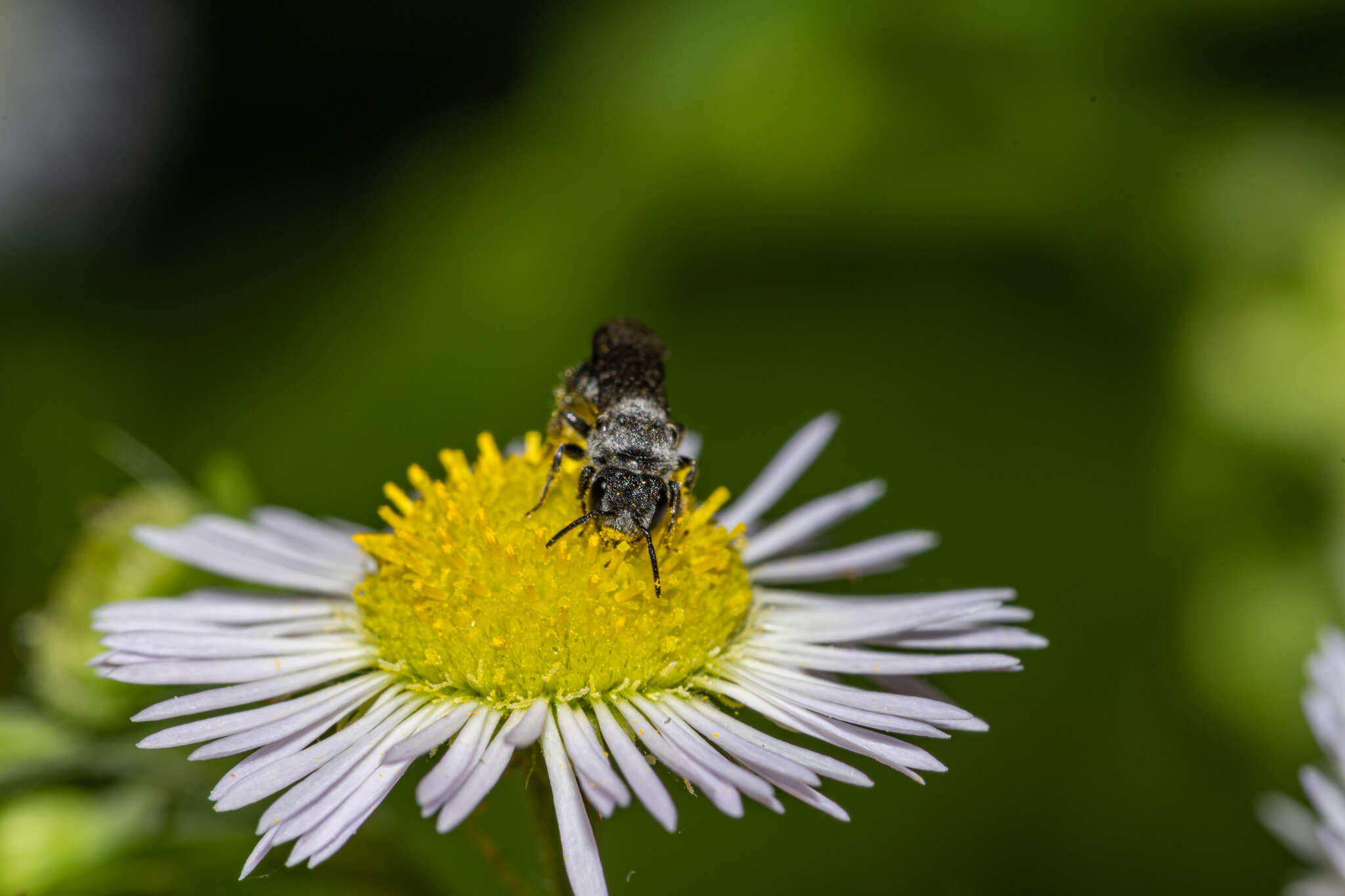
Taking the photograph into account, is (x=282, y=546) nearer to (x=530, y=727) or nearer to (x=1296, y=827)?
(x=530, y=727)

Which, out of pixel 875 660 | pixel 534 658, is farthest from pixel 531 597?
pixel 875 660

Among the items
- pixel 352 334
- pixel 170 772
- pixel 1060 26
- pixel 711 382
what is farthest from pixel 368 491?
pixel 1060 26

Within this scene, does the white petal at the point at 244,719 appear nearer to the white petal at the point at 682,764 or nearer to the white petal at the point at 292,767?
the white petal at the point at 292,767

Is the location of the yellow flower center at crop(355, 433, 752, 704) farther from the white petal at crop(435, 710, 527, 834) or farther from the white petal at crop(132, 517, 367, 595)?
the white petal at crop(132, 517, 367, 595)

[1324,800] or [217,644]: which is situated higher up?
[217,644]

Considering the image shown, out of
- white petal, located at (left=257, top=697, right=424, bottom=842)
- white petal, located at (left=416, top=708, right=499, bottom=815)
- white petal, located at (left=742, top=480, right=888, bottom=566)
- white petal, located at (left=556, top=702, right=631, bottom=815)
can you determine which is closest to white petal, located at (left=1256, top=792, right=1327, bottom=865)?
white petal, located at (left=742, top=480, right=888, bottom=566)

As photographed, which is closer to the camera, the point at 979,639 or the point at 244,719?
the point at 244,719

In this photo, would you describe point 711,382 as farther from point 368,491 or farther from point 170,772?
point 170,772
